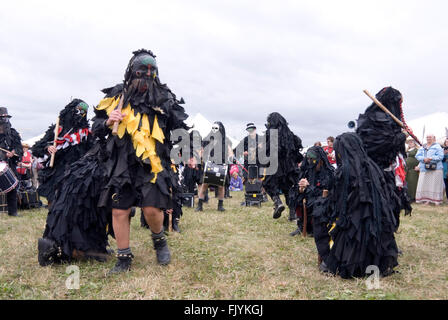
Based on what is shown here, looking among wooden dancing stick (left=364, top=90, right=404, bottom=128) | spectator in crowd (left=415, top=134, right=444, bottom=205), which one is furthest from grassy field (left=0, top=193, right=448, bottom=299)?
spectator in crowd (left=415, top=134, right=444, bottom=205)

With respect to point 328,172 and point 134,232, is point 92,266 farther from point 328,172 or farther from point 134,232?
point 328,172

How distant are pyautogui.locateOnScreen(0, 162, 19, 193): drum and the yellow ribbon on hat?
16.3 ft

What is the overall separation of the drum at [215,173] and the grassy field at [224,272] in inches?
118

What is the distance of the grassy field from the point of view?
3.22 metres

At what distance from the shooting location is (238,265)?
163 inches

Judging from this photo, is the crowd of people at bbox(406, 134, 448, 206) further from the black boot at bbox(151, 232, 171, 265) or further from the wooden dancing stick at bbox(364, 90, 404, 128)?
the black boot at bbox(151, 232, 171, 265)

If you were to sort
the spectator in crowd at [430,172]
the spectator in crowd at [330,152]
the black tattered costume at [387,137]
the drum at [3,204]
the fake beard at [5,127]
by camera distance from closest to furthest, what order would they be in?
the black tattered costume at [387,137] < the fake beard at [5,127] < the drum at [3,204] < the spectator in crowd at [330,152] < the spectator in crowd at [430,172]

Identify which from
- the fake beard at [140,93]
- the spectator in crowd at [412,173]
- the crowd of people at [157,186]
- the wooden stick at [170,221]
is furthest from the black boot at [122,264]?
the spectator in crowd at [412,173]

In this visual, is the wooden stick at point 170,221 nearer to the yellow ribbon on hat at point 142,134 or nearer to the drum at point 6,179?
the yellow ribbon on hat at point 142,134

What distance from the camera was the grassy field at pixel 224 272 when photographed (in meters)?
3.22

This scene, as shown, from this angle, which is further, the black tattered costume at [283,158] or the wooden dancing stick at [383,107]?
the black tattered costume at [283,158]

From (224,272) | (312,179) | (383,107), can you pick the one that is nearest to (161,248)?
(224,272)
